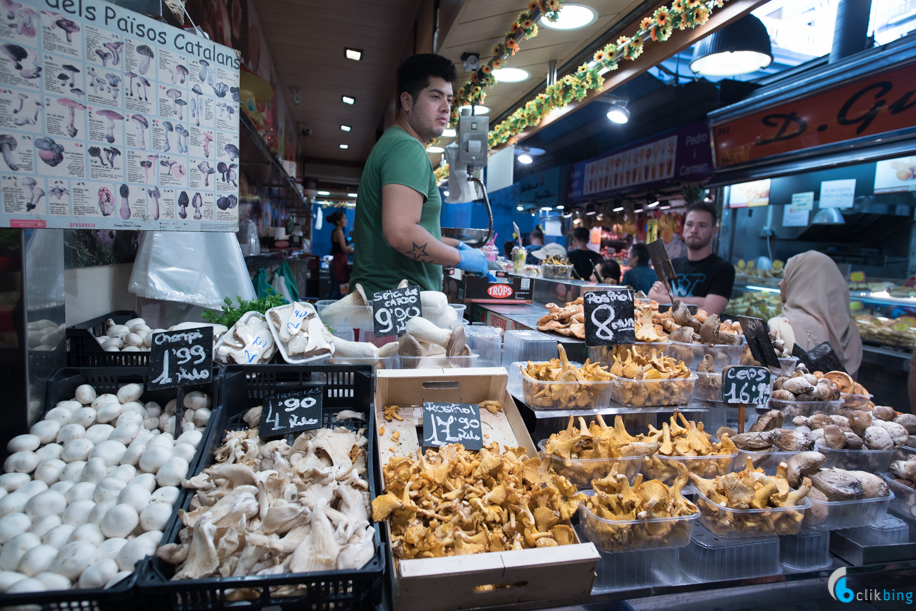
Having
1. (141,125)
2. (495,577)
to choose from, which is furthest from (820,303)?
(141,125)

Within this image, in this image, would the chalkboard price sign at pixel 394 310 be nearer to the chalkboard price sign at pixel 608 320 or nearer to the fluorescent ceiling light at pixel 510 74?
the chalkboard price sign at pixel 608 320

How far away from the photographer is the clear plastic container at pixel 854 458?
149 centimetres

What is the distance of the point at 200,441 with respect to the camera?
1296mm

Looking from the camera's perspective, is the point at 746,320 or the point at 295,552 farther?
the point at 746,320

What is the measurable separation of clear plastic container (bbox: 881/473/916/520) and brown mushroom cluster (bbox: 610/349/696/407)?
60 cm

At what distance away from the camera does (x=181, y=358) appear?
1405 mm

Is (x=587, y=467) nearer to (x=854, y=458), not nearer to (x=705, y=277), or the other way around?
(x=854, y=458)

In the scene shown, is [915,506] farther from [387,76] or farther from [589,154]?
[589,154]

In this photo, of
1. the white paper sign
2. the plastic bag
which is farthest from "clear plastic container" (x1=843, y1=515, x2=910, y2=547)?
the white paper sign

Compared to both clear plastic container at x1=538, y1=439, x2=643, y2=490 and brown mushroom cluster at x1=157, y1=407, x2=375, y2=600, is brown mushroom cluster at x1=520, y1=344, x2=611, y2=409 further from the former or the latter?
brown mushroom cluster at x1=157, y1=407, x2=375, y2=600

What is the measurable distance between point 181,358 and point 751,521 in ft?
5.36

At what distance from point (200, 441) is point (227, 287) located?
151 cm

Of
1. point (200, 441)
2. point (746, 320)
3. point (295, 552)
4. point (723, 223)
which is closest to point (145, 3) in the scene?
point (200, 441)

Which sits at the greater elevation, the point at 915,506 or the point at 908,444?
the point at 908,444
